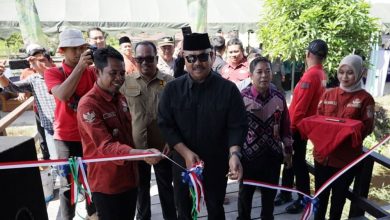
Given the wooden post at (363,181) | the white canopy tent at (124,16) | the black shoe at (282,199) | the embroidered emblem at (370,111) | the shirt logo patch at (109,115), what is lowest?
the black shoe at (282,199)

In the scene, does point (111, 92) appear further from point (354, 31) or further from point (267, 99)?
point (354, 31)

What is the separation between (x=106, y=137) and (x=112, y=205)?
0.50 m

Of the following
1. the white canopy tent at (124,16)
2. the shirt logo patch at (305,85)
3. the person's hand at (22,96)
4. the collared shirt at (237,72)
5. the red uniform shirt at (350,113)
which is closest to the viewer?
the red uniform shirt at (350,113)

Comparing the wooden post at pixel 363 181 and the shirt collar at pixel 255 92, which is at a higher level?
the shirt collar at pixel 255 92

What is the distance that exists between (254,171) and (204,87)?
3.11 ft

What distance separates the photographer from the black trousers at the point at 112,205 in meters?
2.15

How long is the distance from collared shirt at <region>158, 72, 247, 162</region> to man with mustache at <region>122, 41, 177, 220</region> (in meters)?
0.55

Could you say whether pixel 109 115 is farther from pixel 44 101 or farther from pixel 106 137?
pixel 44 101

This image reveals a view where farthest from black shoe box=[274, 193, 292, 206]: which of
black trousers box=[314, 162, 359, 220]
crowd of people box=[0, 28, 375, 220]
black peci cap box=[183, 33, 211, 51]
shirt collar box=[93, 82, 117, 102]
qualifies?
shirt collar box=[93, 82, 117, 102]

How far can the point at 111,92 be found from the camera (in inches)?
84.3

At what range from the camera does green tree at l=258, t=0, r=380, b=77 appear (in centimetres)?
565

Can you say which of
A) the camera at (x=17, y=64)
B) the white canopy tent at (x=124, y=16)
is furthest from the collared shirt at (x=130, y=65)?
the white canopy tent at (x=124, y=16)

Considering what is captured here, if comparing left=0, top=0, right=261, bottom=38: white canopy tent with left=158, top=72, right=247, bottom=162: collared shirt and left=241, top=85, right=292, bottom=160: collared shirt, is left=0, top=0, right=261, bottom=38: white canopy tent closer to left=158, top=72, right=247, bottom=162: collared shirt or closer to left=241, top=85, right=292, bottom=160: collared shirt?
left=241, top=85, right=292, bottom=160: collared shirt

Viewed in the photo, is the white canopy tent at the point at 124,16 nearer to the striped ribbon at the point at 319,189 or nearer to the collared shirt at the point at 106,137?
the collared shirt at the point at 106,137
